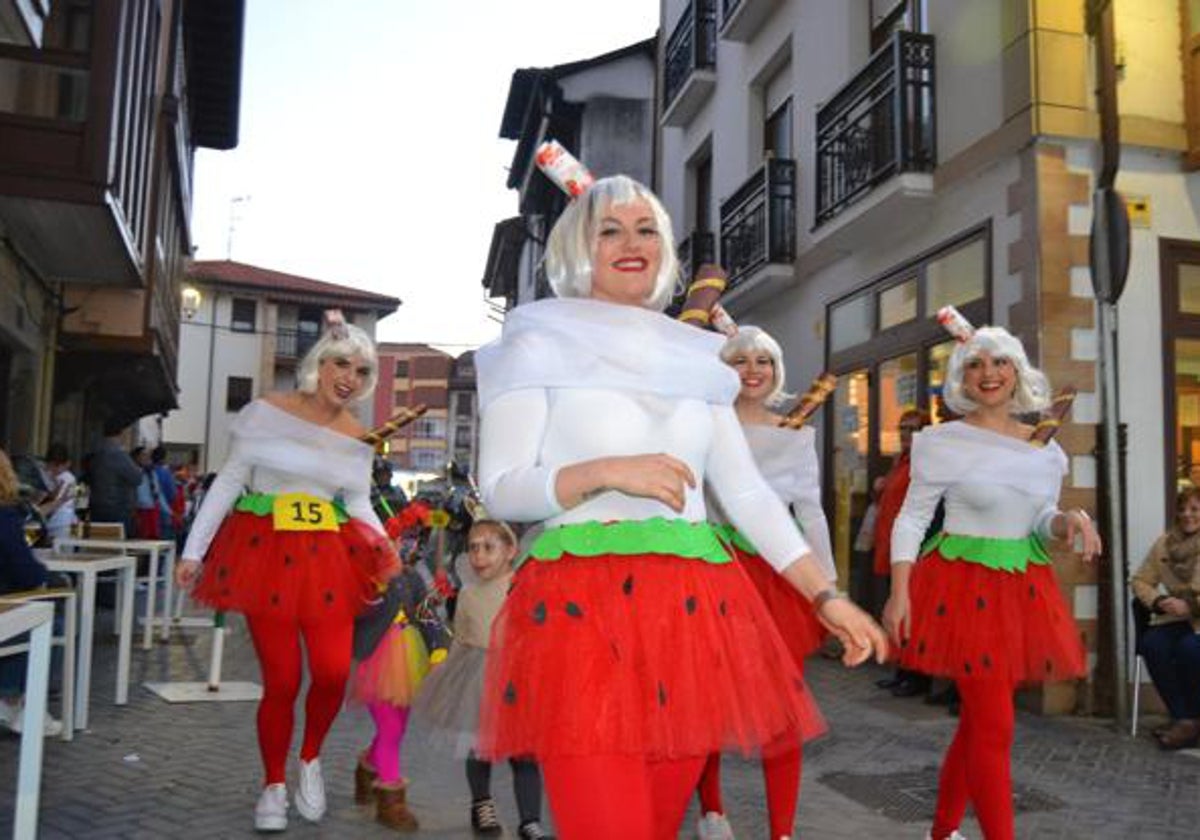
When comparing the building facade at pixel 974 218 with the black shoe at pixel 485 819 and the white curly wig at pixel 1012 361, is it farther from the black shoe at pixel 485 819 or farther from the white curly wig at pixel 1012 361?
the black shoe at pixel 485 819

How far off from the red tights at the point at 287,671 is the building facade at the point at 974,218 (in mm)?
5136

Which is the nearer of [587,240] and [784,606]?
[587,240]

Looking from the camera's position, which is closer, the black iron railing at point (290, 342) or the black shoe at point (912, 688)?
the black shoe at point (912, 688)

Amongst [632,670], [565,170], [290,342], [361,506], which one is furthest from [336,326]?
[290,342]

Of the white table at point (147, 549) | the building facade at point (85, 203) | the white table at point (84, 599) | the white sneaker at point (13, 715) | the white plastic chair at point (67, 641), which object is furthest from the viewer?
the building facade at point (85, 203)

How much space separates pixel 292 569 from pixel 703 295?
2572 mm

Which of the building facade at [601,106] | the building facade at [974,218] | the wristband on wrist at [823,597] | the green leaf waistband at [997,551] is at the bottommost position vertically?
the wristband on wrist at [823,597]

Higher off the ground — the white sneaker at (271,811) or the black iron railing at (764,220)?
the black iron railing at (764,220)

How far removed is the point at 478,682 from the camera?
4.23m

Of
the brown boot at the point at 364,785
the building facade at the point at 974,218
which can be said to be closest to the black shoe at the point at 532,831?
the brown boot at the point at 364,785

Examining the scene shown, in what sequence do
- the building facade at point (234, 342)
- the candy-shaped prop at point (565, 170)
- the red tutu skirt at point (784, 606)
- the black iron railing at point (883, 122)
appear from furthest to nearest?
the building facade at point (234, 342) < the black iron railing at point (883, 122) < the red tutu skirt at point (784, 606) < the candy-shaped prop at point (565, 170)

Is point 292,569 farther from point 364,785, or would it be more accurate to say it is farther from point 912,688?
point 912,688

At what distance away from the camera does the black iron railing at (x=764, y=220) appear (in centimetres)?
1262

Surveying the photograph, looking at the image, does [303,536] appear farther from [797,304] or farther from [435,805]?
[797,304]
